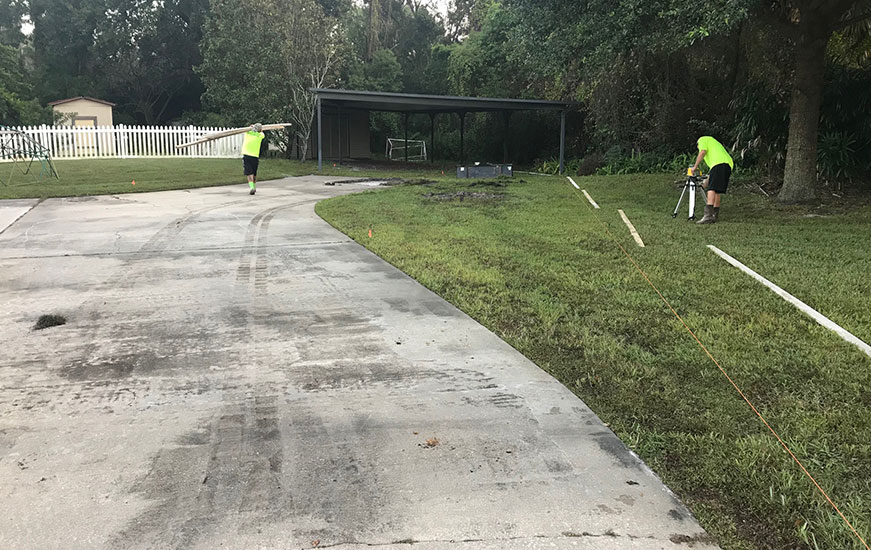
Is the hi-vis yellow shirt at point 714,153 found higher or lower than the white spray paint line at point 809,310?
higher

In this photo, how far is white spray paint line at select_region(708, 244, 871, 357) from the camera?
446 cm

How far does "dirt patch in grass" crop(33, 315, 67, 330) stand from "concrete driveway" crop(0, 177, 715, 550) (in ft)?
0.22

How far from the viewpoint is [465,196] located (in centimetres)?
1412

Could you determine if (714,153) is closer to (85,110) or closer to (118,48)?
(85,110)

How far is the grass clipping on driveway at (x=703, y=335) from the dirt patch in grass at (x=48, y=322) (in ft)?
10.0

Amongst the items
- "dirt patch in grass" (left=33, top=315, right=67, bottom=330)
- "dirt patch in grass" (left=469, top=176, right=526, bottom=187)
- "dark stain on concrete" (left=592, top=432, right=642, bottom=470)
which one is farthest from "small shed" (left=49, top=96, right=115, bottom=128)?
"dark stain on concrete" (left=592, top=432, right=642, bottom=470)

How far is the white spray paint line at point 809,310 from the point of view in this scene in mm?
4457

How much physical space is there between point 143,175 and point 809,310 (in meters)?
17.4

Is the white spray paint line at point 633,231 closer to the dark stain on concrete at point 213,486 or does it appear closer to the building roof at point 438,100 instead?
the dark stain on concrete at point 213,486

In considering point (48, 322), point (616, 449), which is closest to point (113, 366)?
point (48, 322)

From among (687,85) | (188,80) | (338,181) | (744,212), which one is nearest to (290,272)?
(744,212)

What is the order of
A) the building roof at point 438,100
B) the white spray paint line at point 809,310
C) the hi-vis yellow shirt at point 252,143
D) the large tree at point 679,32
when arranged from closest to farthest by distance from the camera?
1. the white spray paint line at point 809,310
2. the large tree at point 679,32
3. the hi-vis yellow shirt at point 252,143
4. the building roof at point 438,100

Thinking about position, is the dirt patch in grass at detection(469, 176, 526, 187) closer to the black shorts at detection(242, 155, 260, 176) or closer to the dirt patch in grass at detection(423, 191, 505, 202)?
the dirt patch in grass at detection(423, 191, 505, 202)

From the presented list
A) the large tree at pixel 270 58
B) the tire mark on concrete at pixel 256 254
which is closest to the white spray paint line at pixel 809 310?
the tire mark on concrete at pixel 256 254
